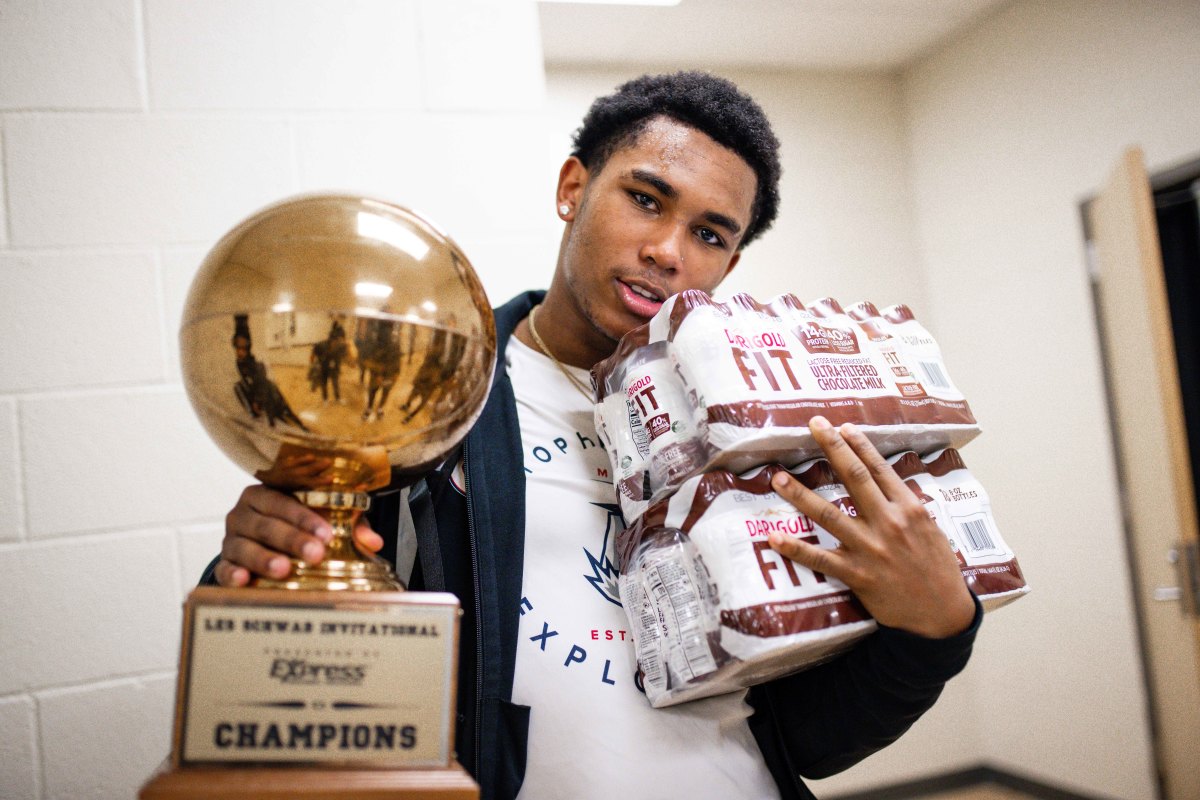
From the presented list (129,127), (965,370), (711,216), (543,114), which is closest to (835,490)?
(711,216)

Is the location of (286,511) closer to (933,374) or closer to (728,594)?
(728,594)

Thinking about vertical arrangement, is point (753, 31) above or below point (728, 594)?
above

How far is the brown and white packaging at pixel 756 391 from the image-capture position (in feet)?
2.36

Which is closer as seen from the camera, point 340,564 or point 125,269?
→ point 340,564

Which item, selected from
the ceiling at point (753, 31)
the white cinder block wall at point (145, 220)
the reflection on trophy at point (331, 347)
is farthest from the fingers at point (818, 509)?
the ceiling at point (753, 31)

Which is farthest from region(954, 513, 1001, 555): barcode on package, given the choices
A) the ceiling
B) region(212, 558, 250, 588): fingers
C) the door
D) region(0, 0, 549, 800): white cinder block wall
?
the ceiling

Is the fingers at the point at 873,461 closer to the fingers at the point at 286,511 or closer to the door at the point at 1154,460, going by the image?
the fingers at the point at 286,511

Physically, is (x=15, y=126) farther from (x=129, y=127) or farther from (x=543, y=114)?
(x=543, y=114)

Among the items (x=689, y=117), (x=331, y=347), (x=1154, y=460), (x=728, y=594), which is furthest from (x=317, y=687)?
(x=1154, y=460)

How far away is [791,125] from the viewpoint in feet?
10.8

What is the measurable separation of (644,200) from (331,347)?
24.4 inches

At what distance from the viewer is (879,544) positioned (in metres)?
0.72

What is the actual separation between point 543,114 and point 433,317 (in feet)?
3.41

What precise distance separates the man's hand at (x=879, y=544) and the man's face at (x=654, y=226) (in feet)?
A: 1.16
